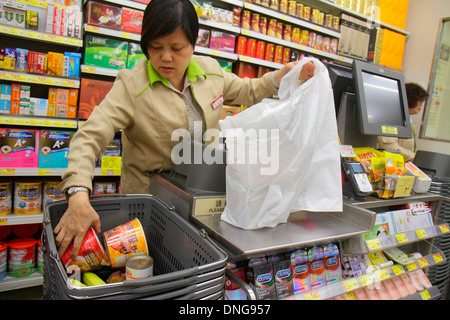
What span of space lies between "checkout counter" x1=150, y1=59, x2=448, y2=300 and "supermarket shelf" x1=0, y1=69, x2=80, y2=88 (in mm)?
1564

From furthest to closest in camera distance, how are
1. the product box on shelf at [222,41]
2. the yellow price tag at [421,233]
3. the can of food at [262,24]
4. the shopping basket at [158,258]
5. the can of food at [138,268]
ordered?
the can of food at [262,24]
the product box on shelf at [222,41]
the yellow price tag at [421,233]
the can of food at [138,268]
the shopping basket at [158,258]

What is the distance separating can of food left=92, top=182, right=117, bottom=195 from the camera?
273 centimetres

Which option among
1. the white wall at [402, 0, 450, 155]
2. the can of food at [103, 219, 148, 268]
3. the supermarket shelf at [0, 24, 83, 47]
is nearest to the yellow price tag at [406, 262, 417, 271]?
the can of food at [103, 219, 148, 268]

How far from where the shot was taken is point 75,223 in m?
0.86

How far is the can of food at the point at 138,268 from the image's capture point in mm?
796

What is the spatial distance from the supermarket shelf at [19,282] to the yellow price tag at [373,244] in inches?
97.6

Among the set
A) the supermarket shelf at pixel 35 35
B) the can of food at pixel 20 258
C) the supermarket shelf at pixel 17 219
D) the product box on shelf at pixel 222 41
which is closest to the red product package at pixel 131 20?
the supermarket shelf at pixel 35 35

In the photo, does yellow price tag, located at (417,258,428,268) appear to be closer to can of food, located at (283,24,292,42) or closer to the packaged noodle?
the packaged noodle

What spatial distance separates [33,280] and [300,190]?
2.40m

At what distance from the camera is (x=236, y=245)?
0.88 metres

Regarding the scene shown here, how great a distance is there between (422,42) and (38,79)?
16.9ft

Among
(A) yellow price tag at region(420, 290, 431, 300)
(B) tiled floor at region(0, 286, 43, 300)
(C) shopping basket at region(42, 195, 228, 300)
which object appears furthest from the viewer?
(B) tiled floor at region(0, 286, 43, 300)

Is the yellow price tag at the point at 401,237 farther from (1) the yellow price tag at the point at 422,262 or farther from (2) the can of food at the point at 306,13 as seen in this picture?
(2) the can of food at the point at 306,13

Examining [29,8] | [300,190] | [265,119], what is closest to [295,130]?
[265,119]
